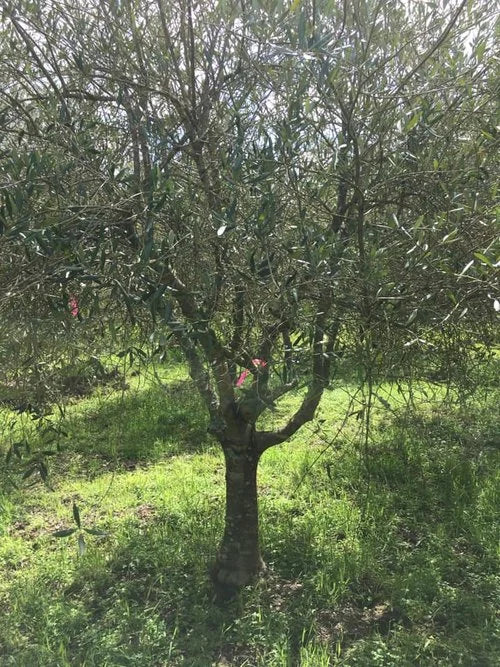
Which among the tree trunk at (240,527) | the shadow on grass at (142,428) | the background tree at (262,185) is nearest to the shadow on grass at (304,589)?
the tree trunk at (240,527)

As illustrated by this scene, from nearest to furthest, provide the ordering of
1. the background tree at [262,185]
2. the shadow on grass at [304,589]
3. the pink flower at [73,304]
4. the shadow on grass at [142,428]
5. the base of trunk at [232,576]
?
the background tree at [262,185] → the pink flower at [73,304] → the shadow on grass at [304,589] → the base of trunk at [232,576] → the shadow on grass at [142,428]

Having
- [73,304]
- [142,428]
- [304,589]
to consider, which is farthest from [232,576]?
[142,428]

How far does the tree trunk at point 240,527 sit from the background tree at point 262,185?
86 cm

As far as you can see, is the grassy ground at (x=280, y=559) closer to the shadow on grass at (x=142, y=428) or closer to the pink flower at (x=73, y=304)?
the shadow on grass at (x=142, y=428)

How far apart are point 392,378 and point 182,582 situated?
2060 mm

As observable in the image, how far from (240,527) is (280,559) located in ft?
1.68

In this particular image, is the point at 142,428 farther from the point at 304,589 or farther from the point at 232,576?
the point at 304,589

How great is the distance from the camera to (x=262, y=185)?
6.59 feet

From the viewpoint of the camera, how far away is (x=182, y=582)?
138 inches

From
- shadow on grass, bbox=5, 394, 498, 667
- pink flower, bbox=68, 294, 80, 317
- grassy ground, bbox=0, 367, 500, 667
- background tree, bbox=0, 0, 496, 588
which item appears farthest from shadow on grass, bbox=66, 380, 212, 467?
pink flower, bbox=68, 294, 80, 317

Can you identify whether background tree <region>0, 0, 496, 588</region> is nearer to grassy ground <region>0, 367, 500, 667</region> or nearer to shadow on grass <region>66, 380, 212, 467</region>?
grassy ground <region>0, 367, 500, 667</region>

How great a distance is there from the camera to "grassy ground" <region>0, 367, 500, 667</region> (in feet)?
9.57

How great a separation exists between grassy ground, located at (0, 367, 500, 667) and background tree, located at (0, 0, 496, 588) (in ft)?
2.01

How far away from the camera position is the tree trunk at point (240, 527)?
11.1 ft
